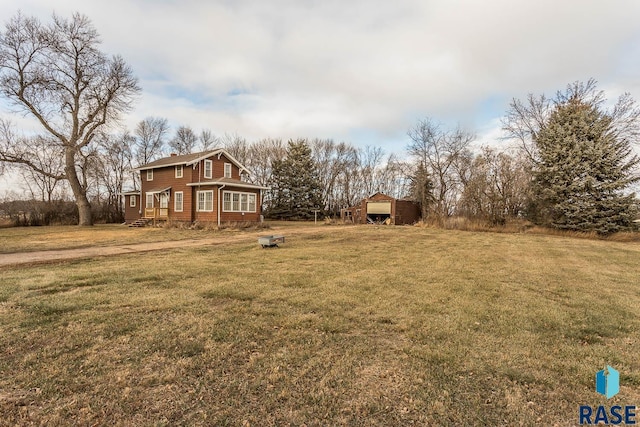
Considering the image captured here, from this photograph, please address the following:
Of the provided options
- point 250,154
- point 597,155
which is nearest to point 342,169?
point 250,154

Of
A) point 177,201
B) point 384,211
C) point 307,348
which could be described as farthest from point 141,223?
point 307,348

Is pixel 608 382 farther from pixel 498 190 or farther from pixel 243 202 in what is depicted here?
pixel 498 190

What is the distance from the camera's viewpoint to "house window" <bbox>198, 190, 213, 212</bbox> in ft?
75.1

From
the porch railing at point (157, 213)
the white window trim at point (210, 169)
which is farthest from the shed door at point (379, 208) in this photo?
the porch railing at point (157, 213)

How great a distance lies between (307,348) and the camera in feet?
11.7

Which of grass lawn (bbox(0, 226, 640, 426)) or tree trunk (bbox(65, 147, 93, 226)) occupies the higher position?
tree trunk (bbox(65, 147, 93, 226))

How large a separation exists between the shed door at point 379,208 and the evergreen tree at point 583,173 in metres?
12.8

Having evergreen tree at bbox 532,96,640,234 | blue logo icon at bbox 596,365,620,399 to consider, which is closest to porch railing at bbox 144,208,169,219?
blue logo icon at bbox 596,365,620,399

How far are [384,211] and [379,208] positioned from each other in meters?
0.64

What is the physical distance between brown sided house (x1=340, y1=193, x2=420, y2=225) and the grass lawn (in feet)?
81.2

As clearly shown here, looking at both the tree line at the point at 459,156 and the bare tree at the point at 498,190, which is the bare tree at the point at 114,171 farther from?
the bare tree at the point at 498,190

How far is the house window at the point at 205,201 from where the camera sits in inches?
901

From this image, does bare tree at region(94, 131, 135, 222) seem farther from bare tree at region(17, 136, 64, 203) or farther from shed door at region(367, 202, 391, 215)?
shed door at region(367, 202, 391, 215)

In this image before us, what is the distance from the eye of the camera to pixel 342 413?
2.47 meters
